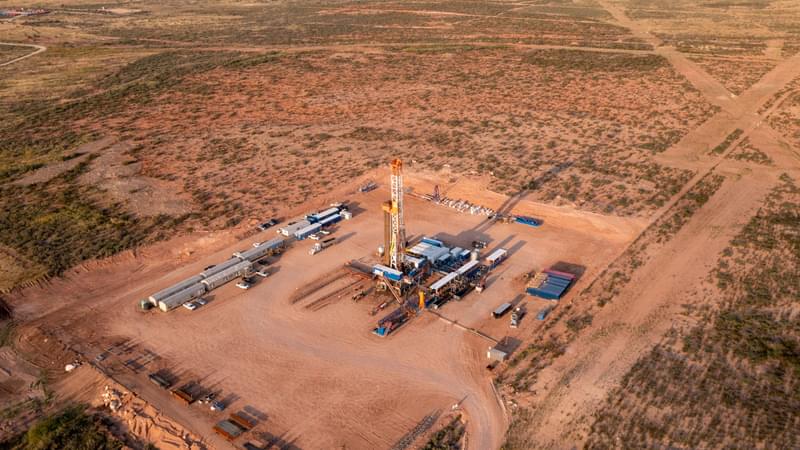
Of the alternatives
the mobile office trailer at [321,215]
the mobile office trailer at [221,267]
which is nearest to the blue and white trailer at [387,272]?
the mobile office trailer at [321,215]

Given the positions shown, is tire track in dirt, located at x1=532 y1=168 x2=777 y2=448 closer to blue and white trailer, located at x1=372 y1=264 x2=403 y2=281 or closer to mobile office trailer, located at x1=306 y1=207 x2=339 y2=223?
blue and white trailer, located at x1=372 y1=264 x2=403 y2=281

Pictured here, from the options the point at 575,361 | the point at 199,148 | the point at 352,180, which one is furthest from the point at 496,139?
the point at 575,361

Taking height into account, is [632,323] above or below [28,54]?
below

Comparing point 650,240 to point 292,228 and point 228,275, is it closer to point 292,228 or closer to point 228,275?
point 292,228

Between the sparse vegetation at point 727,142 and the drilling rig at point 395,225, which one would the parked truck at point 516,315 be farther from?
the sparse vegetation at point 727,142

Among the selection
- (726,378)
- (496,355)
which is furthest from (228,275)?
(726,378)

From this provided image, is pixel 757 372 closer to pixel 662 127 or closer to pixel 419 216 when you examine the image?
pixel 419 216
